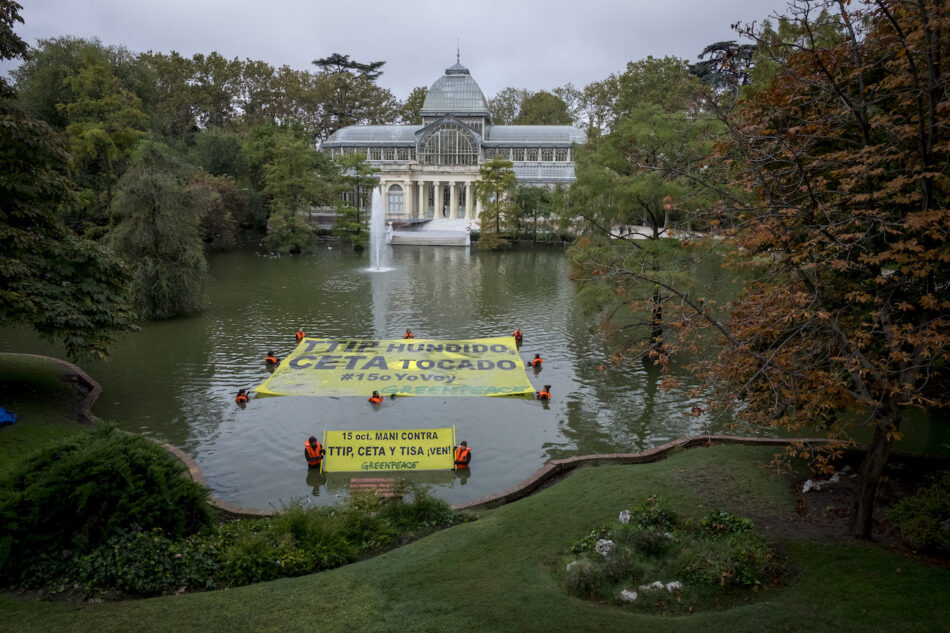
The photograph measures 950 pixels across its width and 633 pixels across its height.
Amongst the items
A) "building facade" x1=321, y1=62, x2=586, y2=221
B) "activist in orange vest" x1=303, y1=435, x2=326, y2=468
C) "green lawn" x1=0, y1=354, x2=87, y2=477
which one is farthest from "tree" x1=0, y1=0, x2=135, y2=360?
"building facade" x1=321, y1=62, x2=586, y2=221

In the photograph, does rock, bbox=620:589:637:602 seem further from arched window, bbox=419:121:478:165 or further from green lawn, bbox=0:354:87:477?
arched window, bbox=419:121:478:165

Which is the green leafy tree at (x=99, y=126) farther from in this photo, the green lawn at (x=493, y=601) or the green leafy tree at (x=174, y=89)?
the green leafy tree at (x=174, y=89)

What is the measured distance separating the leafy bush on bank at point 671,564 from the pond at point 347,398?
4.80m

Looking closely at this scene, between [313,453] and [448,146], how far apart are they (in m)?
66.2

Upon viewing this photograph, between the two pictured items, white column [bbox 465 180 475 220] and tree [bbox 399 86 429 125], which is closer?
white column [bbox 465 180 475 220]

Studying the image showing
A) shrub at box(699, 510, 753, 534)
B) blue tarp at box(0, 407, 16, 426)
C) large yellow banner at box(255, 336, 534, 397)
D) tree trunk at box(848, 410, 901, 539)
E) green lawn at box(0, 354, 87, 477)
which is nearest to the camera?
tree trunk at box(848, 410, 901, 539)

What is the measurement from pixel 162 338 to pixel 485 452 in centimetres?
1558

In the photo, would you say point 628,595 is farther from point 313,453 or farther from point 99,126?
point 99,126

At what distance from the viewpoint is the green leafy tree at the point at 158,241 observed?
2531cm

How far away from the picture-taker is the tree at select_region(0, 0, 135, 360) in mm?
13039

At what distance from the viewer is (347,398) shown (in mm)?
17266

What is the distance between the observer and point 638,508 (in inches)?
344

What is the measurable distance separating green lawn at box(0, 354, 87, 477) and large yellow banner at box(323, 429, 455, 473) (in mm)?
4881

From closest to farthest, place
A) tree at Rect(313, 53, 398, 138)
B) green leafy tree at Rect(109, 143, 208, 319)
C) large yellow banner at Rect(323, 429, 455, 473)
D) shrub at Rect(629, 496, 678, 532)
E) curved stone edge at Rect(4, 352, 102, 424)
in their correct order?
shrub at Rect(629, 496, 678, 532)
large yellow banner at Rect(323, 429, 455, 473)
curved stone edge at Rect(4, 352, 102, 424)
green leafy tree at Rect(109, 143, 208, 319)
tree at Rect(313, 53, 398, 138)
